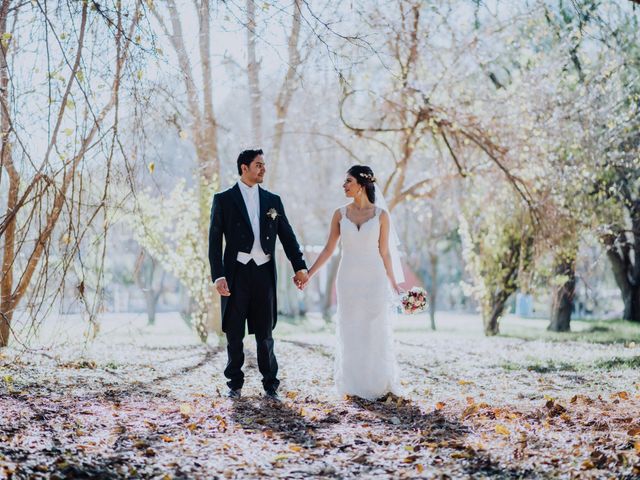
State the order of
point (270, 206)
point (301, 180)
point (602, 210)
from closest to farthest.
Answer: point (270, 206) < point (602, 210) < point (301, 180)

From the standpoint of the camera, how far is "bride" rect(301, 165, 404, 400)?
724 cm

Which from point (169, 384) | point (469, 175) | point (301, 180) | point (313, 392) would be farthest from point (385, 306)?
point (301, 180)

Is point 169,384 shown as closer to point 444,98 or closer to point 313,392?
point 313,392

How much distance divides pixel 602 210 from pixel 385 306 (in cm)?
1177

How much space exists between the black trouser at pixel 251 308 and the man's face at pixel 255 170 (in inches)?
28.7

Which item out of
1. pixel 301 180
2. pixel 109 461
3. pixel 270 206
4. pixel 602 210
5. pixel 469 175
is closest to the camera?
pixel 109 461

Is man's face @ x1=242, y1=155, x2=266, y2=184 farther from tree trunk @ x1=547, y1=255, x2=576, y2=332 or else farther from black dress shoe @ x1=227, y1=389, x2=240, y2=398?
tree trunk @ x1=547, y1=255, x2=576, y2=332

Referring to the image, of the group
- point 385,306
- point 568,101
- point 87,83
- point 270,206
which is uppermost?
point 568,101

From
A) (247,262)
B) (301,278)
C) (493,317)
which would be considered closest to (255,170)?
(247,262)

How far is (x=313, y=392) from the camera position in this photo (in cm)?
775

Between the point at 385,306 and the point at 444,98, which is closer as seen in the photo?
the point at 385,306

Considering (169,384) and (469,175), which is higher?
(469,175)

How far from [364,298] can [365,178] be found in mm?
1106

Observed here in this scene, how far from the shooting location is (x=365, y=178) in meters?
7.30
